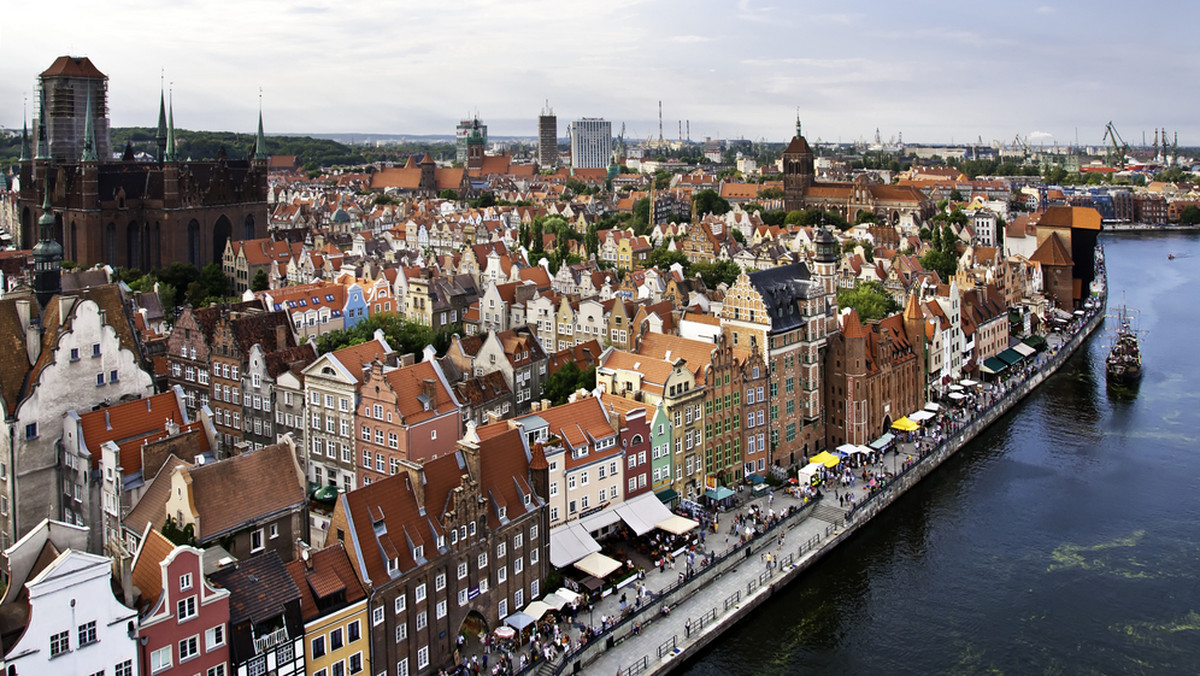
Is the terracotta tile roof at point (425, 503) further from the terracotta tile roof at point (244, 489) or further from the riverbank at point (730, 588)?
the riverbank at point (730, 588)

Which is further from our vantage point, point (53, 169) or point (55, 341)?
point (53, 169)

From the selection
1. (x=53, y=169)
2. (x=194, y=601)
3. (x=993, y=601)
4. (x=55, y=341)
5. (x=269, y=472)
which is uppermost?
(x=53, y=169)

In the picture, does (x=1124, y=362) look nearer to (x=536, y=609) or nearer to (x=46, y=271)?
(x=536, y=609)

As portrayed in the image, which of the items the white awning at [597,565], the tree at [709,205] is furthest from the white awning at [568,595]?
the tree at [709,205]

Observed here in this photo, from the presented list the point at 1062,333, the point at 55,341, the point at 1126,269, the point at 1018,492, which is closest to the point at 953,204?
the point at 1126,269

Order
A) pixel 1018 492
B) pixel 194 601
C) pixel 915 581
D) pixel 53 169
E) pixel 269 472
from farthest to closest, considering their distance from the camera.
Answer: pixel 53 169, pixel 1018 492, pixel 915 581, pixel 269 472, pixel 194 601

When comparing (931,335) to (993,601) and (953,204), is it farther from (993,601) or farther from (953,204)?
(953,204)

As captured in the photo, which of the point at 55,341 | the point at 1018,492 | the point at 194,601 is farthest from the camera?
the point at 1018,492
